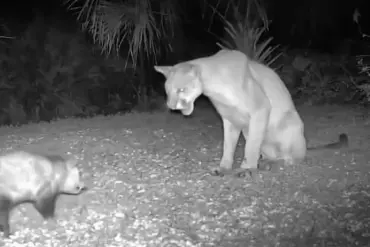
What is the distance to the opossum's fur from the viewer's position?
3729mm

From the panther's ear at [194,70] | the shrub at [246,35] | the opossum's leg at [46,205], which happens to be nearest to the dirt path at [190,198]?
the opossum's leg at [46,205]

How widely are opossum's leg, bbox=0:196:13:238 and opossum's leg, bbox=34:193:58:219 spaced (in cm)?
22

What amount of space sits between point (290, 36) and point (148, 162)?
699 centimetres

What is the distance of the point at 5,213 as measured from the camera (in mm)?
3729

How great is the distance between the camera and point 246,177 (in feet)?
16.2

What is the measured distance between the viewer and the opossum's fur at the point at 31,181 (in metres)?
3.73

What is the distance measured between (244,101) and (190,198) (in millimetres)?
1067

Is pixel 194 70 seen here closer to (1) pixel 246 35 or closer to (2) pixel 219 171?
(2) pixel 219 171

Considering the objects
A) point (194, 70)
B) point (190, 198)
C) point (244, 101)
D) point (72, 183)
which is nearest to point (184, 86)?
point (194, 70)

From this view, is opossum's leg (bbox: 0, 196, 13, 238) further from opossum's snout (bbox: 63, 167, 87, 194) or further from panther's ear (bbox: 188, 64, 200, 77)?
panther's ear (bbox: 188, 64, 200, 77)

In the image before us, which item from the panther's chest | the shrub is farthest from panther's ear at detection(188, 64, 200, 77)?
the shrub

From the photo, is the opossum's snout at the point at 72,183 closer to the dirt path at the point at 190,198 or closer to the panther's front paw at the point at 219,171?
the dirt path at the point at 190,198

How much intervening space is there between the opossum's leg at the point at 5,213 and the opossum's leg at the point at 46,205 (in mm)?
223

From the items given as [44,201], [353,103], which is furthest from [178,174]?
[353,103]
